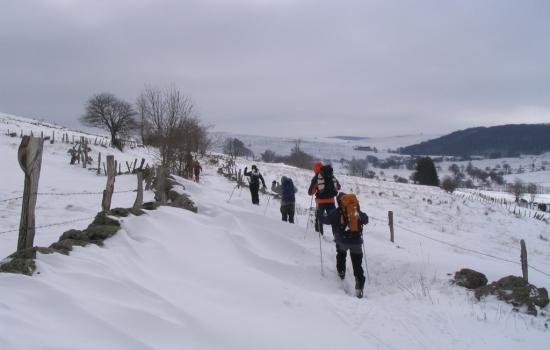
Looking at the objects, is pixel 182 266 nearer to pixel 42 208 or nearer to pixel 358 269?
pixel 358 269

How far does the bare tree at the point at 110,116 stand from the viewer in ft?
167

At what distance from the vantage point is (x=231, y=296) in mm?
5645

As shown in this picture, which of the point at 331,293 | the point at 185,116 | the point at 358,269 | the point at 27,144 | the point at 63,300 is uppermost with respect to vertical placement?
the point at 185,116

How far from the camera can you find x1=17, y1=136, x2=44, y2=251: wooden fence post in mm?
5039

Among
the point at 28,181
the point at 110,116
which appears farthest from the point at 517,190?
the point at 28,181

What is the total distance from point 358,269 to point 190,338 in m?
3.92

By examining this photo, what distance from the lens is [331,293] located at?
711cm

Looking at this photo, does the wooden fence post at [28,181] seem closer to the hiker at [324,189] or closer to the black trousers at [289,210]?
the hiker at [324,189]

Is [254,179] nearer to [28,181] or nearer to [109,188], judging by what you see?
[109,188]

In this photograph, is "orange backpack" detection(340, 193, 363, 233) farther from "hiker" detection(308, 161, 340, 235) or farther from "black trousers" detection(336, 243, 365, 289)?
"hiker" detection(308, 161, 340, 235)

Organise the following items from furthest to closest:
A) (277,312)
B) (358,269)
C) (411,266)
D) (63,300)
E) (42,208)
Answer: (42,208)
(411,266)
(358,269)
(277,312)
(63,300)

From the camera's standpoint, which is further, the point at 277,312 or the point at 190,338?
the point at 277,312

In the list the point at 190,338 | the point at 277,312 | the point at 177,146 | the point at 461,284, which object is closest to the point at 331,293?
the point at 277,312

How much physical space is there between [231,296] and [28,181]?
320 centimetres
